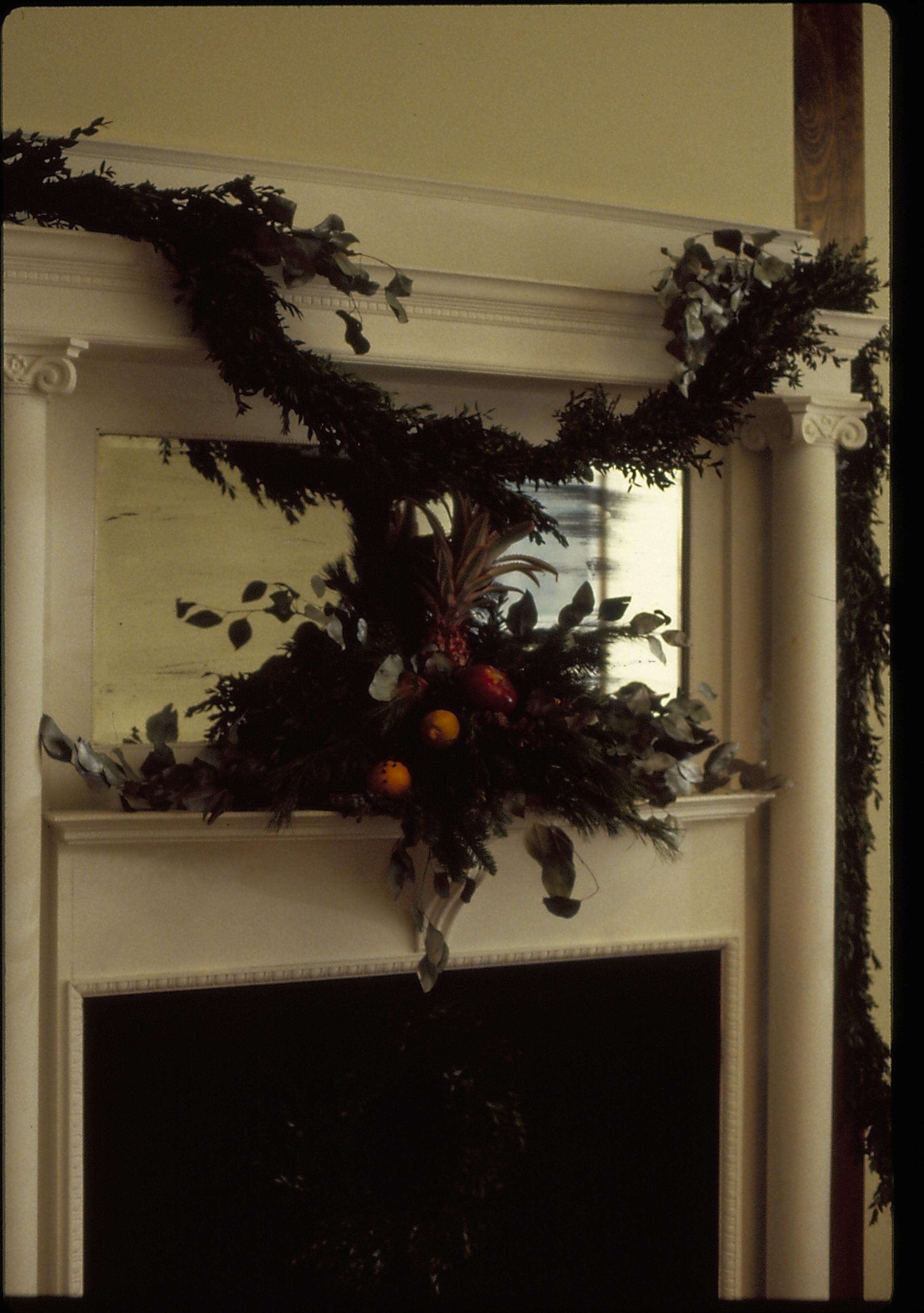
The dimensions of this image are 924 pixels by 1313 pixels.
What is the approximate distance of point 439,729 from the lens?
1.51 metres

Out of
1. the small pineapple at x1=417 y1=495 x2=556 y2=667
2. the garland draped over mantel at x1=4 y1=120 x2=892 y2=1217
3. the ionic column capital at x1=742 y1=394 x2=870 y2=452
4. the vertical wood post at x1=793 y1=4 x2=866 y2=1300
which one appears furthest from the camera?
the vertical wood post at x1=793 y1=4 x2=866 y2=1300

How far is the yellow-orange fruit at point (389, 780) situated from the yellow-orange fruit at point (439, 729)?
2.4 inches

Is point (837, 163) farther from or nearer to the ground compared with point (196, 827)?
farther from the ground

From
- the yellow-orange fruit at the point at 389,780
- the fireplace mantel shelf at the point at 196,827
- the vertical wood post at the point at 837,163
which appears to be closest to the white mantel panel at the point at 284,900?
the fireplace mantel shelf at the point at 196,827

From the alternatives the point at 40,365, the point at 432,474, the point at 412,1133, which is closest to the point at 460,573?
the point at 432,474

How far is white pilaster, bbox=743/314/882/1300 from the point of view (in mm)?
1878

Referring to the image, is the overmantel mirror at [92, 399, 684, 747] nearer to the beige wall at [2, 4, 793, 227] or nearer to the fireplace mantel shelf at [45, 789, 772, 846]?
the fireplace mantel shelf at [45, 789, 772, 846]

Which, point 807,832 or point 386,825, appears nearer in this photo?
point 386,825

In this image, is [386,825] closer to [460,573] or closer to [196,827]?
[196,827]

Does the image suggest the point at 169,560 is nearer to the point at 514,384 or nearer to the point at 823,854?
the point at 514,384

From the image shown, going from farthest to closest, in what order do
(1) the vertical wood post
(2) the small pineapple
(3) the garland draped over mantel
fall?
1. (1) the vertical wood post
2. (2) the small pineapple
3. (3) the garland draped over mantel

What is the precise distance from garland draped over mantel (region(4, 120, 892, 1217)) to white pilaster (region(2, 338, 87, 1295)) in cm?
10

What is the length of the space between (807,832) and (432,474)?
100 centimetres

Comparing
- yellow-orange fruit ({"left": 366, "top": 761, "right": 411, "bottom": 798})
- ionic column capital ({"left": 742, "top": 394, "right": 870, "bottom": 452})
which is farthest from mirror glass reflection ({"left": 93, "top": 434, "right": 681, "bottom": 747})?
ionic column capital ({"left": 742, "top": 394, "right": 870, "bottom": 452})
